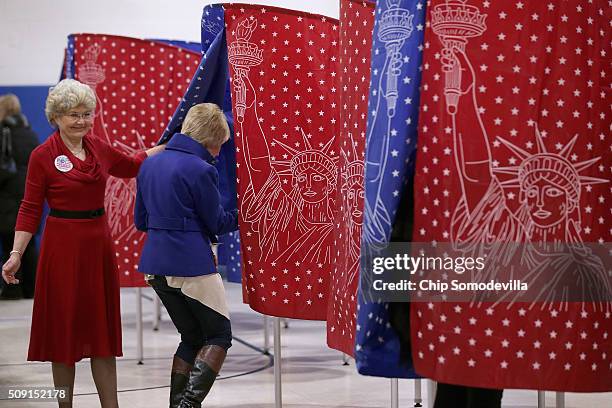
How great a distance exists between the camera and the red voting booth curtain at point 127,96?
514 centimetres

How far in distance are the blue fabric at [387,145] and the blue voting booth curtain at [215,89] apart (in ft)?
4.69

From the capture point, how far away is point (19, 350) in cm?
593

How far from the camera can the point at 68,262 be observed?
349 cm

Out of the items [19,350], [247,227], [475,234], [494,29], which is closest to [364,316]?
[475,234]

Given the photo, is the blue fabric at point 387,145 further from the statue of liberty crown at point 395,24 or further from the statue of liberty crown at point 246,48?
the statue of liberty crown at point 246,48

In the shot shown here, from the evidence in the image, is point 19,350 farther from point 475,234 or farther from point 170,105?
point 475,234

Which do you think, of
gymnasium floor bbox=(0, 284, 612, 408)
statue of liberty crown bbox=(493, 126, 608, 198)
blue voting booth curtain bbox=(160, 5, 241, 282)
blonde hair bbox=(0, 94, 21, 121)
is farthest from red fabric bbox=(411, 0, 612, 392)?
blonde hair bbox=(0, 94, 21, 121)

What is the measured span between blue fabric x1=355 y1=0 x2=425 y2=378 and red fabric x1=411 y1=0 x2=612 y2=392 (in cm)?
6

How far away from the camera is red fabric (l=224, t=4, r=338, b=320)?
11.5 ft

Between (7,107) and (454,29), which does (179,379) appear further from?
(7,107)

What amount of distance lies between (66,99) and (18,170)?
4.63 metres

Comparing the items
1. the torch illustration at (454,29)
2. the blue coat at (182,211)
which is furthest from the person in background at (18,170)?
the torch illustration at (454,29)

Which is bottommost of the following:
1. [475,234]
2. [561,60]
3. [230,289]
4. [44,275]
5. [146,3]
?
[230,289]

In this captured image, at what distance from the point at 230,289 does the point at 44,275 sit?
217 inches
